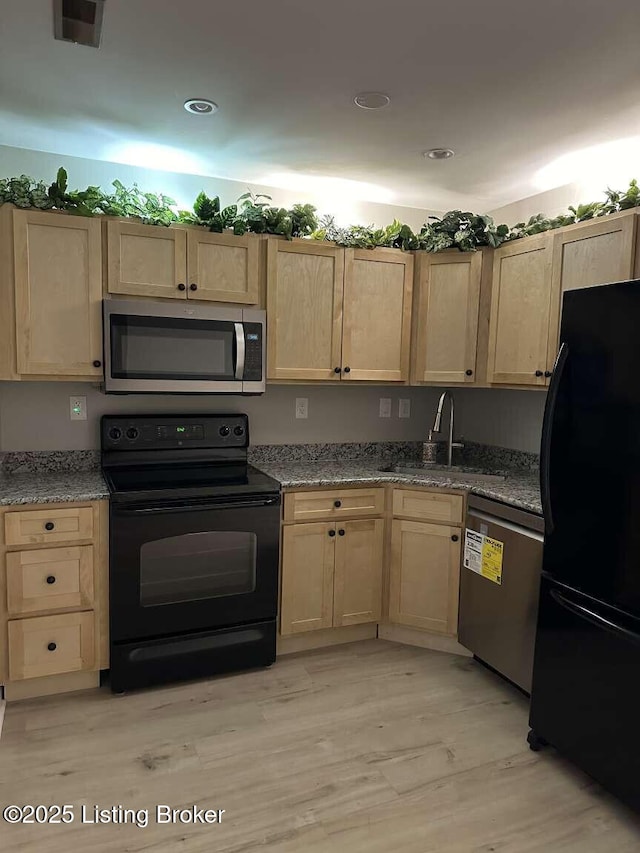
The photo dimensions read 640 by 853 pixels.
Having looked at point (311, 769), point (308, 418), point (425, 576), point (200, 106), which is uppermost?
point (200, 106)

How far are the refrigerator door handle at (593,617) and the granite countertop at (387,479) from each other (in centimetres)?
46

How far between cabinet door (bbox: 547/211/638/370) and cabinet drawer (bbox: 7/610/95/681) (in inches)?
97.0

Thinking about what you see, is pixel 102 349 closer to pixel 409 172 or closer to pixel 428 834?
pixel 409 172

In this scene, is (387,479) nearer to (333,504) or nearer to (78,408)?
(333,504)

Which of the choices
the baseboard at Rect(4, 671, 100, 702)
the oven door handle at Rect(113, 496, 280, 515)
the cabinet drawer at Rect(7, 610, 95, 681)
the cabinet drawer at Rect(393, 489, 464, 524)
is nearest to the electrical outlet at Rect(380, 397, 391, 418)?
the cabinet drawer at Rect(393, 489, 464, 524)

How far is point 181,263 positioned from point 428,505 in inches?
68.3

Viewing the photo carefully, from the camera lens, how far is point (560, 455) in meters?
2.18

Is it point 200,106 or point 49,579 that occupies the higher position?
point 200,106

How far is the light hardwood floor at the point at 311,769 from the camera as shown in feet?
6.15

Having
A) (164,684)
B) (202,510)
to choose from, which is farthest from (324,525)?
(164,684)

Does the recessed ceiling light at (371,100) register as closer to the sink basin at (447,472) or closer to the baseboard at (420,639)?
the sink basin at (447,472)

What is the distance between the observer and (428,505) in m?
3.07

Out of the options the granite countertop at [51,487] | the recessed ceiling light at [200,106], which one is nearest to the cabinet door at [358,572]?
the granite countertop at [51,487]

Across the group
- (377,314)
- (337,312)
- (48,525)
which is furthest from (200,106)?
(48,525)
